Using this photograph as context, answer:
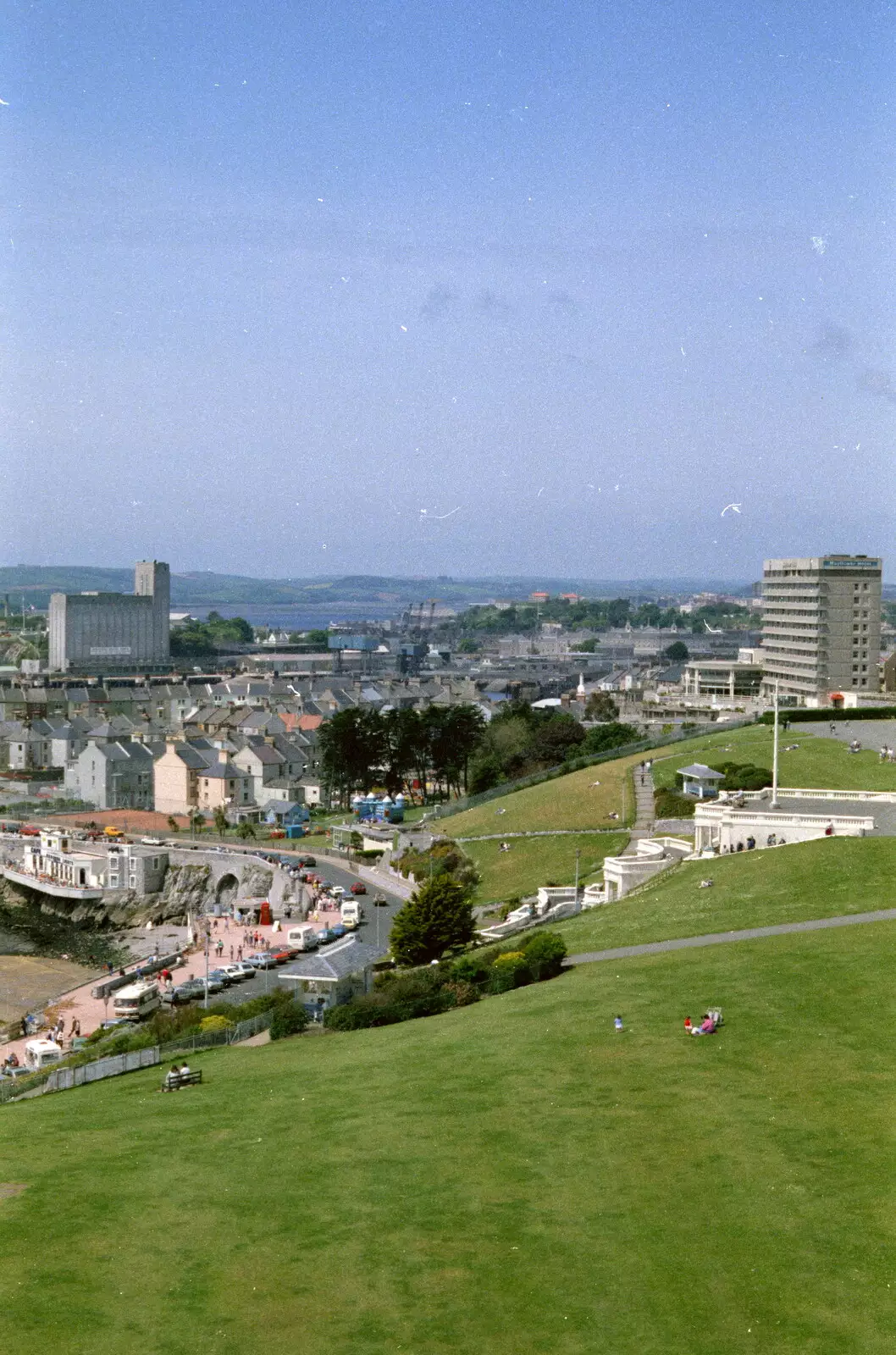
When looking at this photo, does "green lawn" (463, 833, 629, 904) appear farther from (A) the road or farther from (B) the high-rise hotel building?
(B) the high-rise hotel building

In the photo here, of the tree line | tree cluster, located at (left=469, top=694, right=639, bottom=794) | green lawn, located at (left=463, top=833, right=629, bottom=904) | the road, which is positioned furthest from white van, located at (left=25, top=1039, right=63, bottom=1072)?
the tree line

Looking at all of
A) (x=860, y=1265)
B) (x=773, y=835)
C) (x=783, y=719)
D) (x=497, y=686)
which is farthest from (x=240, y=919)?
(x=497, y=686)

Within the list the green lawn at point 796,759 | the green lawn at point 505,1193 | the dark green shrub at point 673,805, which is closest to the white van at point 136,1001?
the dark green shrub at point 673,805

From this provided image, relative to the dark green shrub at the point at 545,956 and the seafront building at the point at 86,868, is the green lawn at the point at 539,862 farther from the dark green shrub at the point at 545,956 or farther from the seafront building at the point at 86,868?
the seafront building at the point at 86,868

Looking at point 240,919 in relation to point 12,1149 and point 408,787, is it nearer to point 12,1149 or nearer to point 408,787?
point 408,787

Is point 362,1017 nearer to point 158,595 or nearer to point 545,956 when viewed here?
point 545,956
